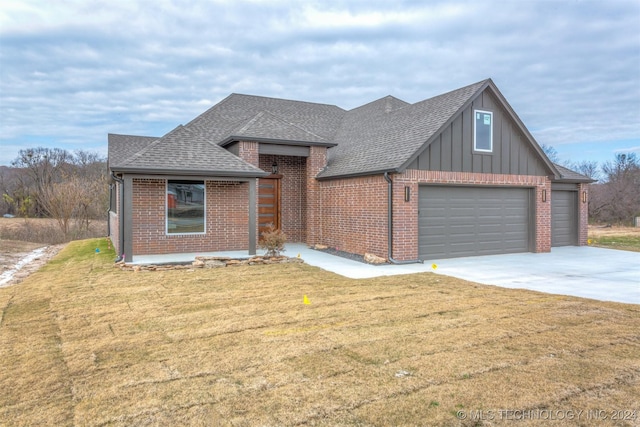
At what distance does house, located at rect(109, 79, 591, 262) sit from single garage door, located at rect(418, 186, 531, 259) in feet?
0.11

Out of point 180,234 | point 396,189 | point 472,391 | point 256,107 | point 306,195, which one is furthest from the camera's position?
point 256,107

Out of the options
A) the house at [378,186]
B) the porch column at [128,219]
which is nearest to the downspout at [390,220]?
the house at [378,186]

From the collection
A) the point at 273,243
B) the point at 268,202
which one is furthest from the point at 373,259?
the point at 268,202

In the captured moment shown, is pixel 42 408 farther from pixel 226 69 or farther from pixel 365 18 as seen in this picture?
pixel 226 69

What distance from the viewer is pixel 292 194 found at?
16.0 m

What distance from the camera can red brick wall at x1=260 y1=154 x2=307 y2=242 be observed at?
622 inches

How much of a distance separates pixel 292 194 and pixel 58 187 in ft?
46.0

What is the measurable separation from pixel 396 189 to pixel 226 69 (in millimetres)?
12638

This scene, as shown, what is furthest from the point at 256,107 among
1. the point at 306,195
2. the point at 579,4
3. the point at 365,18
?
the point at 579,4

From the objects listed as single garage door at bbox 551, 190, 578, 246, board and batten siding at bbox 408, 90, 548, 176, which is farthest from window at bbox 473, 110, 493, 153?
single garage door at bbox 551, 190, 578, 246

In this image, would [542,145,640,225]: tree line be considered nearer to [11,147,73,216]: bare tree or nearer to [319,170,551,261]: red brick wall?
[319,170,551,261]: red brick wall

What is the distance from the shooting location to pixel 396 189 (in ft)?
37.2

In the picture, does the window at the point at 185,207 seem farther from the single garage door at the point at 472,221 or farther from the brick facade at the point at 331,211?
the single garage door at the point at 472,221

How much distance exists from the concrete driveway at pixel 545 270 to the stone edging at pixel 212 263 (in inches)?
32.4
